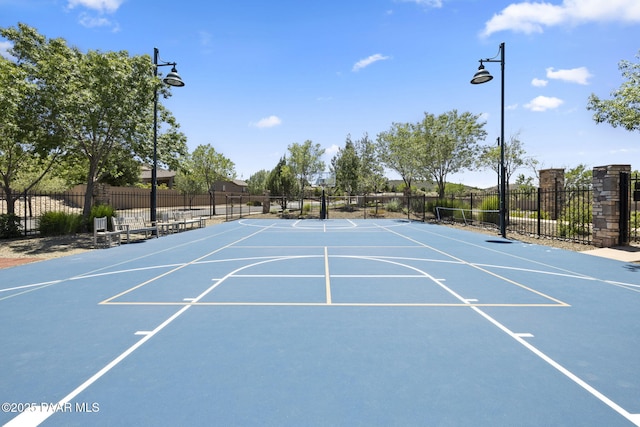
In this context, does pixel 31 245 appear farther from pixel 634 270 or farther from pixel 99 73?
pixel 634 270

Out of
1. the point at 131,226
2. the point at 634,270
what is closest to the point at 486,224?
the point at 634,270

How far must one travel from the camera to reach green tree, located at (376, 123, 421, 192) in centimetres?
3120

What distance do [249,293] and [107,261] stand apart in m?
6.49

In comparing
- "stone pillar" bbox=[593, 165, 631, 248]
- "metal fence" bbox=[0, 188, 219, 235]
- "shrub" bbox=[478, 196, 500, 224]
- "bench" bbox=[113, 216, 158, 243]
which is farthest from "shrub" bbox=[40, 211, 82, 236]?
"shrub" bbox=[478, 196, 500, 224]

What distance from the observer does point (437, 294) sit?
6.85m

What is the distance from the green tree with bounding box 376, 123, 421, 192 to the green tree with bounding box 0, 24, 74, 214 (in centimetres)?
2541

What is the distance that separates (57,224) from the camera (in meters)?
16.0

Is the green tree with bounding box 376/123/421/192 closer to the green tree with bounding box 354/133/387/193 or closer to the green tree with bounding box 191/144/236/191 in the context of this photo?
the green tree with bounding box 354/133/387/193

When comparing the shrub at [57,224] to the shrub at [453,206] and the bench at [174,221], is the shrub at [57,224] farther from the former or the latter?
the shrub at [453,206]

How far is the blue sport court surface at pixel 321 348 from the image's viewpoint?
124 inches

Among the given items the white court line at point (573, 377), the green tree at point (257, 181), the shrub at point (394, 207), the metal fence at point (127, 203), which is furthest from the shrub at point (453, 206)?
the green tree at point (257, 181)

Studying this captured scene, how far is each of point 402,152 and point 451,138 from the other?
5.22 metres

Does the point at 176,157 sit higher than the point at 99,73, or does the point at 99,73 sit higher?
the point at 99,73

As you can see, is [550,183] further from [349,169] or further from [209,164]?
[209,164]
